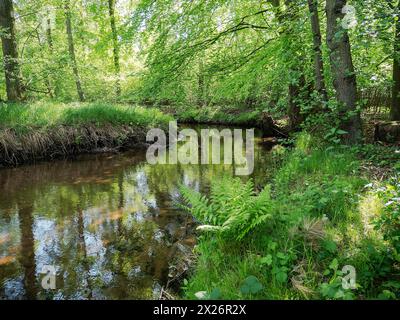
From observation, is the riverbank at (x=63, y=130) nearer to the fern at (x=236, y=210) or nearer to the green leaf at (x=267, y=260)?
the fern at (x=236, y=210)

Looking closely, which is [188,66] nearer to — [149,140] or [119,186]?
[119,186]

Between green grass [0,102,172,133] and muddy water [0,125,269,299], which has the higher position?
green grass [0,102,172,133]

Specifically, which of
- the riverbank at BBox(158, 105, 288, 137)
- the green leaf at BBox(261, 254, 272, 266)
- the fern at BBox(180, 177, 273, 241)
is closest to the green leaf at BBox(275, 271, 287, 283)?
the green leaf at BBox(261, 254, 272, 266)

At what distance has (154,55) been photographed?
7492 millimetres

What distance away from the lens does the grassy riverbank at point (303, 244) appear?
2.58 m

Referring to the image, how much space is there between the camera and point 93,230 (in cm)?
534

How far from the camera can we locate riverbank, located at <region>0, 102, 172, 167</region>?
31.9ft

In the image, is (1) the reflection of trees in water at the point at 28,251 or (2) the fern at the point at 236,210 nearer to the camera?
(2) the fern at the point at 236,210

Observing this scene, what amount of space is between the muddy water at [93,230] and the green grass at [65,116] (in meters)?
1.56

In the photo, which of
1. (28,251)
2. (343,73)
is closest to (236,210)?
(28,251)

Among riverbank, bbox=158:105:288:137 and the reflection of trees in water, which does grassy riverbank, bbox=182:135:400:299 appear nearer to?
the reflection of trees in water

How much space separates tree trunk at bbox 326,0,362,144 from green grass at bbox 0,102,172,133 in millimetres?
8548

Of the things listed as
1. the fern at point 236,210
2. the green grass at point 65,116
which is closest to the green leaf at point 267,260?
the fern at point 236,210
